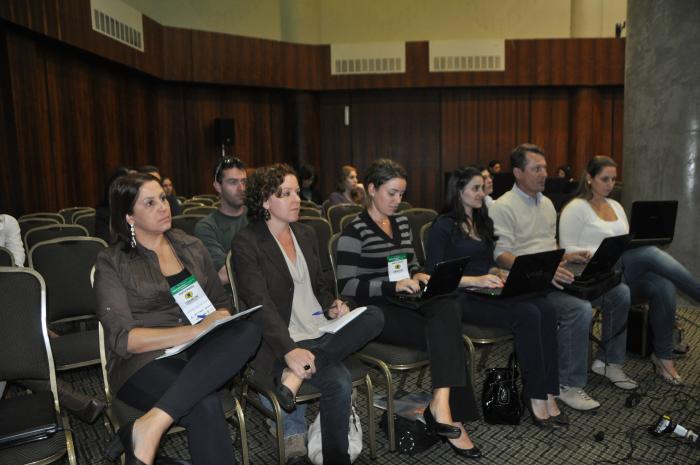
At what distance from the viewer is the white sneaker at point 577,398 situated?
303 centimetres

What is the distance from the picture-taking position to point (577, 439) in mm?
2748

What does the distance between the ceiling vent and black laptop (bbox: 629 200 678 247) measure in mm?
7479

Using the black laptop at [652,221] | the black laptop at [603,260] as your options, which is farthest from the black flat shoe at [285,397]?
the black laptop at [652,221]

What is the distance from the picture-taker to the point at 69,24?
21.6ft

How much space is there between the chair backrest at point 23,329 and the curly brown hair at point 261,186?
3.05 ft

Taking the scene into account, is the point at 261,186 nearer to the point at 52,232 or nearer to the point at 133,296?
the point at 133,296

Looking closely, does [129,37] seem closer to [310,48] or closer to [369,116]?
[310,48]

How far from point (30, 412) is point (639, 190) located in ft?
16.0

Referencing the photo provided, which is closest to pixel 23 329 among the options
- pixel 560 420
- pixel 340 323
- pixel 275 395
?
pixel 275 395

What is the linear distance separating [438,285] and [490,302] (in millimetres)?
550

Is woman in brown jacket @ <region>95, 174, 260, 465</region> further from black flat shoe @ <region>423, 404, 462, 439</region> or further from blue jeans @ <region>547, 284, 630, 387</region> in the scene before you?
blue jeans @ <region>547, 284, 630, 387</region>

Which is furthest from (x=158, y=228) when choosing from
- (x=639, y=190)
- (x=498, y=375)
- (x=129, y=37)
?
(x=129, y=37)

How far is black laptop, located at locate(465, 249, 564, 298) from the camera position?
9.00 ft

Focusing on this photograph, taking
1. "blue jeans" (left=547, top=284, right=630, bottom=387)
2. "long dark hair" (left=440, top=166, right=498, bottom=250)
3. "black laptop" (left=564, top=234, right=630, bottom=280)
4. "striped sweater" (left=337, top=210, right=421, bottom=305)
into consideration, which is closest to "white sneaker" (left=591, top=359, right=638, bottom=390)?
"blue jeans" (left=547, top=284, right=630, bottom=387)
